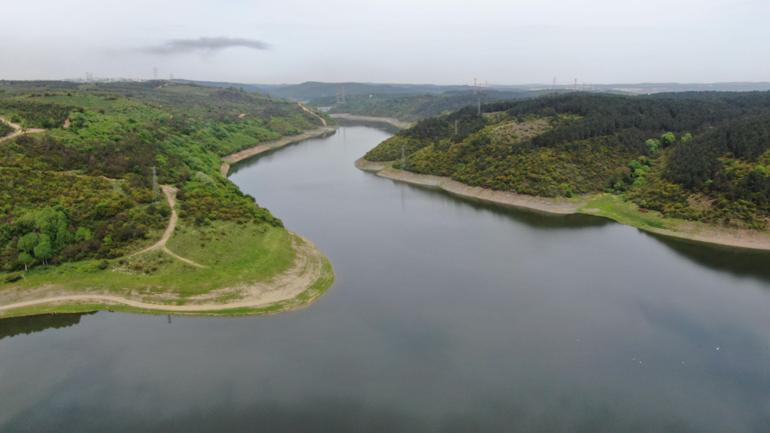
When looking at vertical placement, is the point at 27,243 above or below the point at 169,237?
above

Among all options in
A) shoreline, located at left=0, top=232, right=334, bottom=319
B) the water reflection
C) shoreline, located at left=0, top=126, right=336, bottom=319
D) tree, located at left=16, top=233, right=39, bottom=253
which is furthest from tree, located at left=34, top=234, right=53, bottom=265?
the water reflection

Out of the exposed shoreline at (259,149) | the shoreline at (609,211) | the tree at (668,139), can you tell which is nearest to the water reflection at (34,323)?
the shoreline at (609,211)

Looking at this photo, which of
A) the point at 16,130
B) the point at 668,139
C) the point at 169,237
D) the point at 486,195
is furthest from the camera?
the point at 668,139

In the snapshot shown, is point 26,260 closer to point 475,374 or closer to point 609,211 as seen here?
point 475,374

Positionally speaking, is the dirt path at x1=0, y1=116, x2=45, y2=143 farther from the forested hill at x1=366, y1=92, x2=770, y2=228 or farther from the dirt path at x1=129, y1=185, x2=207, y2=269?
the forested hill at x1=366, y1=92, x2=770, y2=228

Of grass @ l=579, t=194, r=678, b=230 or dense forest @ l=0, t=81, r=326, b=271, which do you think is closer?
dense forest @ l=0, t=81, r=326, b=271

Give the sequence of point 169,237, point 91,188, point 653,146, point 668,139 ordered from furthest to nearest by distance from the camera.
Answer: point 668,139, point 653,146, point 91,188, point 169,237

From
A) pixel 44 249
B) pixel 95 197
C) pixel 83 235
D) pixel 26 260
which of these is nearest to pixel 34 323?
pixel 26 260
